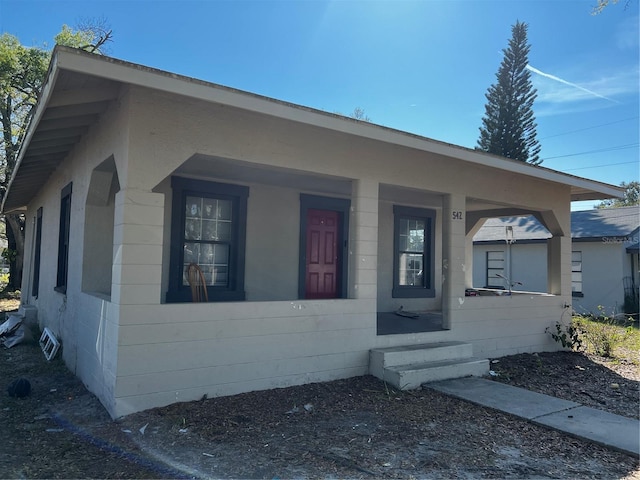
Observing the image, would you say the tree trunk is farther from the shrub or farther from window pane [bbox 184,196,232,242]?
the shrub

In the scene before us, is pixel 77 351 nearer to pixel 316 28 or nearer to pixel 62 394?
pixel 62 394

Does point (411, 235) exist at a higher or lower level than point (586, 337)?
higher

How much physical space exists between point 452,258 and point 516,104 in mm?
22921

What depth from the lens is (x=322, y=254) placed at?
8719 millimetres

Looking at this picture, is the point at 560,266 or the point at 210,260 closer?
the point at 210,260

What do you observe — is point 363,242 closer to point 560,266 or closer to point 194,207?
point 194,207

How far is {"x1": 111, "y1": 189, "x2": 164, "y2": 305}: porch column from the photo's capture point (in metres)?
4.63

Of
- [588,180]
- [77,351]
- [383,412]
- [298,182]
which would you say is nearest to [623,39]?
[588,180]

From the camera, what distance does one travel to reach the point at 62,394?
18.5 ft

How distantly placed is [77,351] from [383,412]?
439 cm

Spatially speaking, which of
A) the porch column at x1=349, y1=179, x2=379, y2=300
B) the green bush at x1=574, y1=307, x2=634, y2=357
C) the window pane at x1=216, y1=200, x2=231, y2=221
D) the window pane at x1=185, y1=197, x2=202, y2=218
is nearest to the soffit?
the window pane at x1=185, y1=197, x2=202, y2=218

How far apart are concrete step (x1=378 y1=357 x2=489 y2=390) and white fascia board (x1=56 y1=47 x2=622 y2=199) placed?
3.05 meters

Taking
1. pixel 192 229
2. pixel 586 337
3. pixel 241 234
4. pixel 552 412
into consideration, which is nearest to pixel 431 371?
pixel 552 412

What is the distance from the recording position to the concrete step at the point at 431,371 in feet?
19.2
